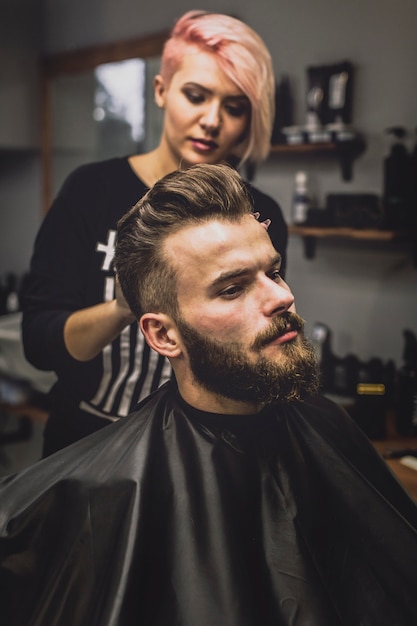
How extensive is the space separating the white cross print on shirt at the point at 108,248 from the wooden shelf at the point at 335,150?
1039 millimetres

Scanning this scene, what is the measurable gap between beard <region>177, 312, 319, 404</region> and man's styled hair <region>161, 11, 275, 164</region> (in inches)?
15.4

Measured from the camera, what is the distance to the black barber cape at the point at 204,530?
103 centimetres

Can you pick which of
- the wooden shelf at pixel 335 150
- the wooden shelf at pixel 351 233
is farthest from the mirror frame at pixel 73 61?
Result: the wooden shelf at pixel 351 233

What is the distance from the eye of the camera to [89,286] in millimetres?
1195

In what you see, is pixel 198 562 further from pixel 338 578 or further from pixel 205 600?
pixel 338 578

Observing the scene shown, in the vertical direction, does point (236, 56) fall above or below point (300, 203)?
above

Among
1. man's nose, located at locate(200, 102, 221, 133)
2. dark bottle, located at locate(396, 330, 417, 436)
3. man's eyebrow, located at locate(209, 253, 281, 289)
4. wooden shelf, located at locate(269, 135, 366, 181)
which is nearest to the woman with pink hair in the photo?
man's nose, located at locate(200, 102, 221, 133)

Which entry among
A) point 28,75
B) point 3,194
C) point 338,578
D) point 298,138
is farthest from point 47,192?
point 338,578

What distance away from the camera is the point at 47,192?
6.45ft

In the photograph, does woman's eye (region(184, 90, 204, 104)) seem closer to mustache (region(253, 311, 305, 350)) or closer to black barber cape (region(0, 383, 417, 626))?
mustache (region(253, 311, 305, 350))

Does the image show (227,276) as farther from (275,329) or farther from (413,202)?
(413,202)

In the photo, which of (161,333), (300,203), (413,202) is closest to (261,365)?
(161,333)

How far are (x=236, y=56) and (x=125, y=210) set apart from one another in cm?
34

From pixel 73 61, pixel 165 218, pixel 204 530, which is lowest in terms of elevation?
pixel 204 530
